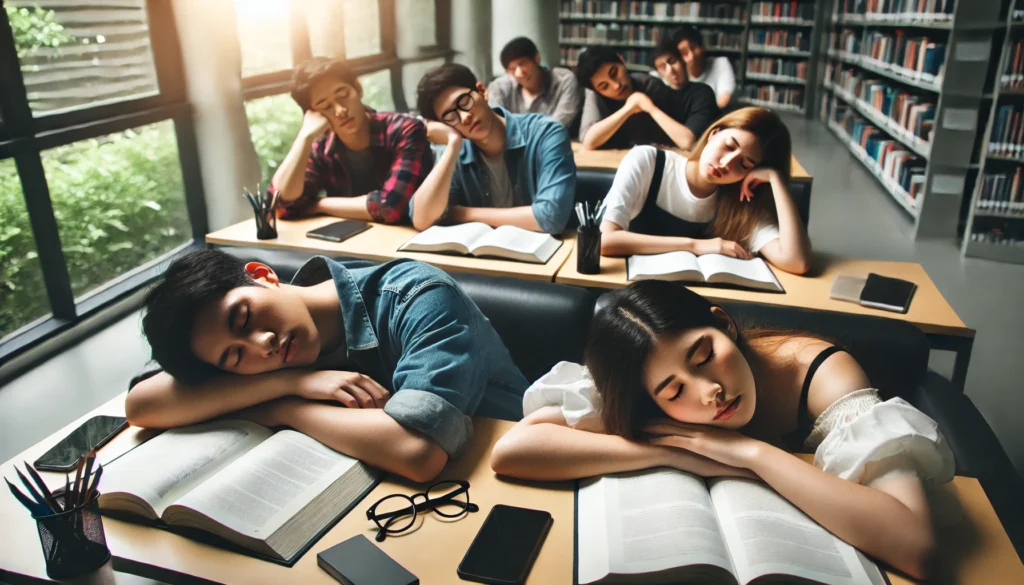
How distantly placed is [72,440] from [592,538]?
0.94 meters

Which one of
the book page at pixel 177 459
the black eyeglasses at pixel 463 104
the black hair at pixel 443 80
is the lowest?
the book page at pixel 177 459

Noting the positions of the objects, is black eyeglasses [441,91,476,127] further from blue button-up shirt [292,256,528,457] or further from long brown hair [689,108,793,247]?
blue button-up shirt [292,256,528,457]

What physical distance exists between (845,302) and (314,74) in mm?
1977

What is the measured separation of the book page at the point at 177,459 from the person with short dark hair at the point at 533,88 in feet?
10.6

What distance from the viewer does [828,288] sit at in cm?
198

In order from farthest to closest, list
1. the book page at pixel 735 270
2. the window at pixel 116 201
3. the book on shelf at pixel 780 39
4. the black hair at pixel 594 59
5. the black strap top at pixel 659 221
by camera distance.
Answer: the book on shelf at pixel 780 39 → the black hair at pixel 594 59 → the window at pixel 116 201 → the black strap top at pixel 659 221 → the book page at pixel 735 270

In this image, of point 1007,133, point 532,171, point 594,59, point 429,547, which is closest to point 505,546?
point 429,547

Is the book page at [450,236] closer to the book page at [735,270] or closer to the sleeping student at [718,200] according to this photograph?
the sleeping student at [718,200]

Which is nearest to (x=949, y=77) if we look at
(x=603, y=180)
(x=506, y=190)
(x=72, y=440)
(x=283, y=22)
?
(x=603, y=180)

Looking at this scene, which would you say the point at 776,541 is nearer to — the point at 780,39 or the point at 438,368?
the point at 438,368

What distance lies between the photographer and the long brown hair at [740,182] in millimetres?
2115

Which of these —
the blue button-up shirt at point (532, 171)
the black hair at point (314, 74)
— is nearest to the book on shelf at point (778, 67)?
the blue button-up shirt at point (532, 171)

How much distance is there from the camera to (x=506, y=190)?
107 inches

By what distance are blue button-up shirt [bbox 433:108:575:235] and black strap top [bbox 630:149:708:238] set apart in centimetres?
26
